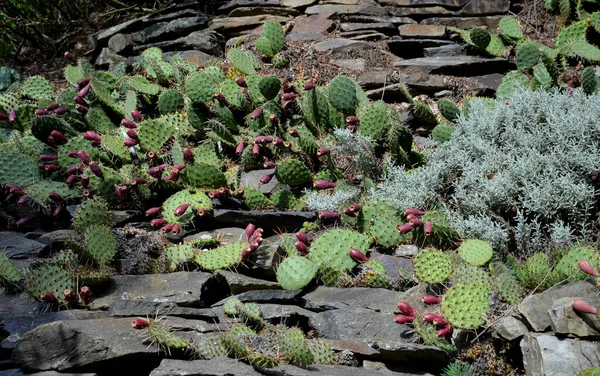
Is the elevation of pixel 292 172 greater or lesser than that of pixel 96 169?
lesser

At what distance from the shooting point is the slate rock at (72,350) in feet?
12.7

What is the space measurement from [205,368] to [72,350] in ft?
2.54

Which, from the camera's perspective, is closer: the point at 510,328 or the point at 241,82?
the point at 510,328

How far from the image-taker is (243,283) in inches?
193

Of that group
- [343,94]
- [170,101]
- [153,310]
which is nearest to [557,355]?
[153,310]

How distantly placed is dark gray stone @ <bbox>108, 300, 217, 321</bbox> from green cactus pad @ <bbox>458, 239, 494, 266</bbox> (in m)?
1.73

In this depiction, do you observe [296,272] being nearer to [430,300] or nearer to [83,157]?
[430,300]

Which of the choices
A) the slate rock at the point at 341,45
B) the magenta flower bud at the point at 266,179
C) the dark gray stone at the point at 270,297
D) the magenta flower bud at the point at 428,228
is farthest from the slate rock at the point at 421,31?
the dark gray stone at the point at 270,297

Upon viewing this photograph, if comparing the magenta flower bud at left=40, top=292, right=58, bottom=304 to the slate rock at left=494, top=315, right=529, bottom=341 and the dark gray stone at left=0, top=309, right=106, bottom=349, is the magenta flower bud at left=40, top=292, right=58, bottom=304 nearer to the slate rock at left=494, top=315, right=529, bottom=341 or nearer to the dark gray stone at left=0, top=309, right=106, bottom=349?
the dark gray stone at left=0, top=309, right=106, bottom=349

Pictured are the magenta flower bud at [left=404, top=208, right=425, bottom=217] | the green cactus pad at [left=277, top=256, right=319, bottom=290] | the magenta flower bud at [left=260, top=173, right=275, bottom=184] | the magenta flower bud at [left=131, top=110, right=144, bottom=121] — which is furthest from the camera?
the magenta flower bud at [left=131, top=110, right=144, bottom=121]

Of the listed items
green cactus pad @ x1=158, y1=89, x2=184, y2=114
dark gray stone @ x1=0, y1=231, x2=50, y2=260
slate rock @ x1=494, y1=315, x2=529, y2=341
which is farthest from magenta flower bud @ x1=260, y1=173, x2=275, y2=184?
slate rock @ x1=494, y1=315, x2=529, y2=341

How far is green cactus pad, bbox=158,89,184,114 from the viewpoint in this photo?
7086 mm

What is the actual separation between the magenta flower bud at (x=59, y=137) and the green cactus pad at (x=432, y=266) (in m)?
3.87

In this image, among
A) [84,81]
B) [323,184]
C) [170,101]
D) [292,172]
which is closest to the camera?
[323,184]
